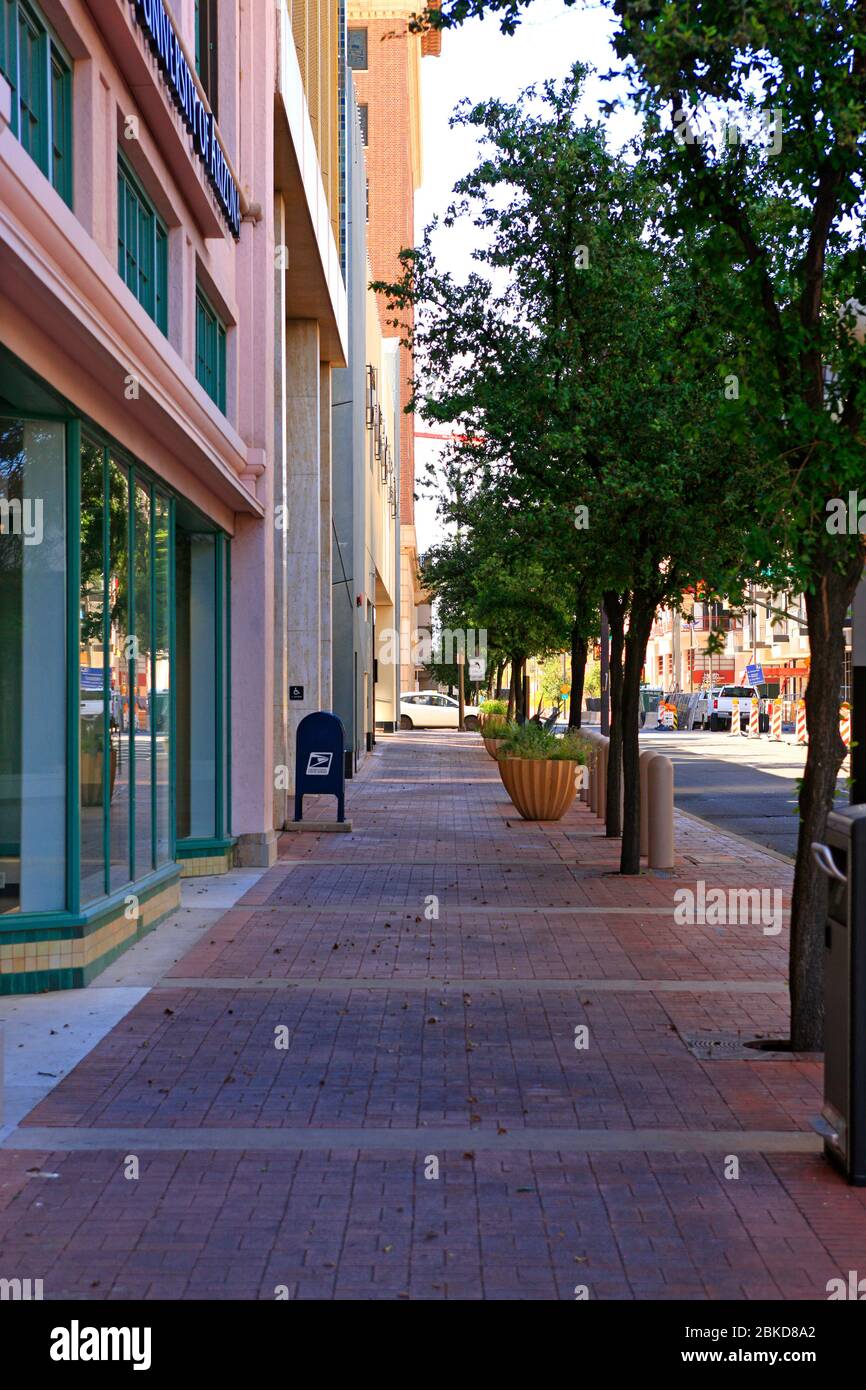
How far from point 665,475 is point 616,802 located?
6.17 meters

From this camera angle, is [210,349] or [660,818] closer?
[210,349]

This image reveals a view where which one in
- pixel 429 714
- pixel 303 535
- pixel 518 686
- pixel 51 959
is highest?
pixel 303 535

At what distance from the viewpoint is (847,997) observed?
5.59 meters

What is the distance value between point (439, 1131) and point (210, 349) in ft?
33.2

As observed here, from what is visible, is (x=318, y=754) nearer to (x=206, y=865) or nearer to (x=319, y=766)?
(x=319, y=766)

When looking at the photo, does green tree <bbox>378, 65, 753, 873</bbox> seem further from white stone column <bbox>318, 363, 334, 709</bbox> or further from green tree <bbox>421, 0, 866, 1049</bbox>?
white stone column <bbox>318, 363, 334, 709</bbox>

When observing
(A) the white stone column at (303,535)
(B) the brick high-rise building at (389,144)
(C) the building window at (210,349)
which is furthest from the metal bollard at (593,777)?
(B) the brick high-rise building at (389,144)

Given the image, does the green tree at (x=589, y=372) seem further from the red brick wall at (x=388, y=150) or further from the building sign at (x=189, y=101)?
the red brick wall at (x=388, y=150)

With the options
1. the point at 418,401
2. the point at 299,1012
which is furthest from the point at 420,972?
the point at 418,401

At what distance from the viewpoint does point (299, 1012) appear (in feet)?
27.9

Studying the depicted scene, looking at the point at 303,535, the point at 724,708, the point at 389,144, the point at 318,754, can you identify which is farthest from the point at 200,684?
the point at 389,144

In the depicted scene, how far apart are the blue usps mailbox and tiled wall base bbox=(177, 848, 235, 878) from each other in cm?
446

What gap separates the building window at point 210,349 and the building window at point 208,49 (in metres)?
1.67
